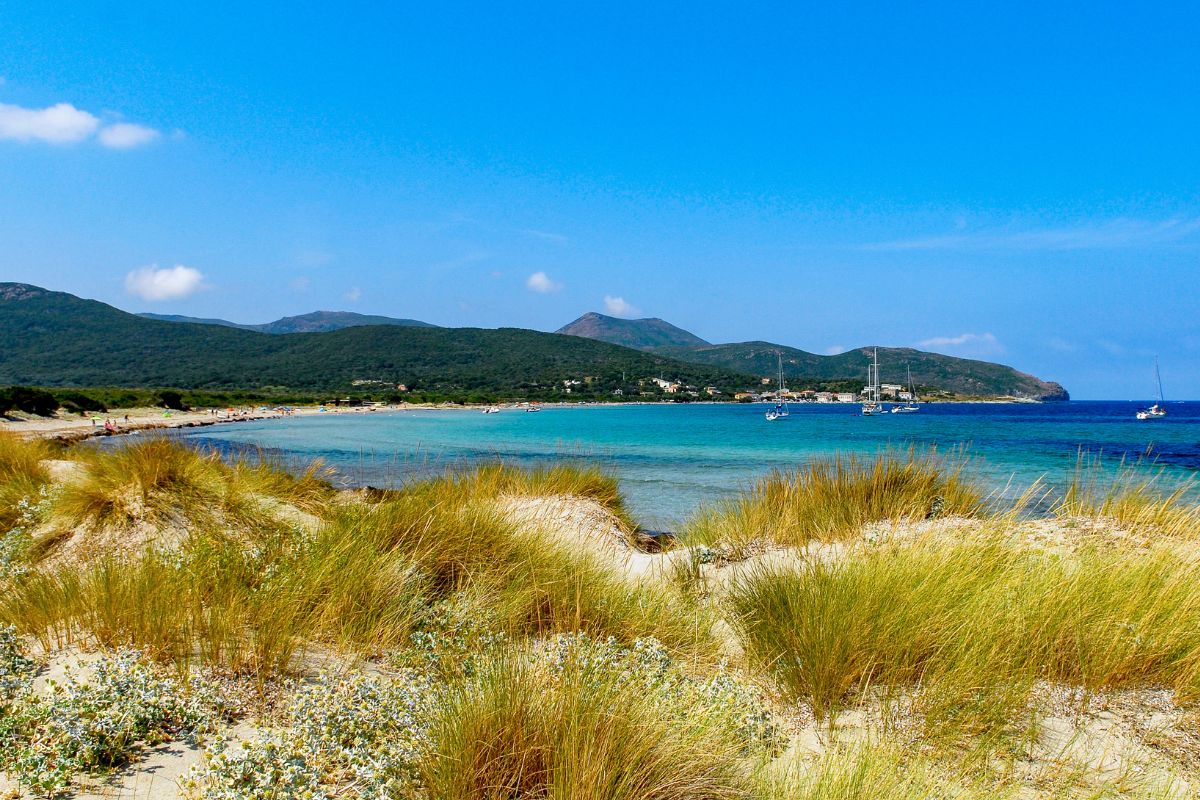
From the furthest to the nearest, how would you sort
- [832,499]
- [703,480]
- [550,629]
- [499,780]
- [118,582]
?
1. [703,480]
2. [832,499]
3. [550,629]
4. [118,582]
5. [499,780]

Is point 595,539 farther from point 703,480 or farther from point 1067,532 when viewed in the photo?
point 703,480

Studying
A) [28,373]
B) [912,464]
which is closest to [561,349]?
[28,373]

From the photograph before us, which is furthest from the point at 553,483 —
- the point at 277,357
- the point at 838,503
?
the point at 277,357

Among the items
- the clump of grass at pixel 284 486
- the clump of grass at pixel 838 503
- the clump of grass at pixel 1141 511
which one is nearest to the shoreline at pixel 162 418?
the clump of grass at pixel 284 486

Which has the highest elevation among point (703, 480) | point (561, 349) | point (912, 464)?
point (561, 349)

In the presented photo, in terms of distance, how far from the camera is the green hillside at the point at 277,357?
320 ft

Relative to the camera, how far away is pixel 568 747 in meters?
2.24

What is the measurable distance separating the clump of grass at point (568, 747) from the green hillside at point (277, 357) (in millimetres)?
100047

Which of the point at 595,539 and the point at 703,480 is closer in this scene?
the point at 595,539

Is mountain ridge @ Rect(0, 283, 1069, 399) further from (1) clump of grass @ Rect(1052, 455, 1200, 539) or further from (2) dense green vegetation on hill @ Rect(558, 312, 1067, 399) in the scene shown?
(1) clump of grass @ Rect(1052, 455, 1200, 539)

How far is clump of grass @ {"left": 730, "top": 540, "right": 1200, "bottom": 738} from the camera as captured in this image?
3.24 metres

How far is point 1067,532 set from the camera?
6195 millimetres

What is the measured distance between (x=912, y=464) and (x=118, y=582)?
27.2 feet

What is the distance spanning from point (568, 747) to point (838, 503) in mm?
6433
